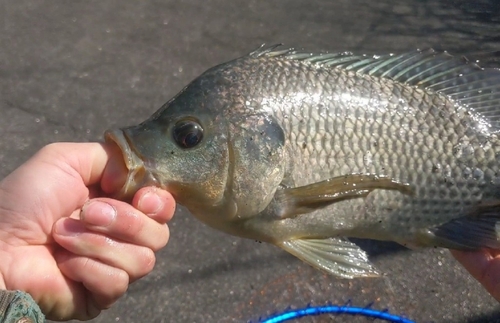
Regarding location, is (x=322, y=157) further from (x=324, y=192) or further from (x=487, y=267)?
(x=487, y=267)

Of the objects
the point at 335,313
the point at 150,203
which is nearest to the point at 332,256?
the point at 150,203

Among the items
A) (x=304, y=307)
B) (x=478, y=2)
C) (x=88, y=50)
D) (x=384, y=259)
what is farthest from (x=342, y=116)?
(x=478, y=2)

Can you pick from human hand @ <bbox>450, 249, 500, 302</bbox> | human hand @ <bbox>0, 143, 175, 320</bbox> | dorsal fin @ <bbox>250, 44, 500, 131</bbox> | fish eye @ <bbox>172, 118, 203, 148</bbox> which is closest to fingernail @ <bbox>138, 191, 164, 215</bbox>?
human hand @ <bbox>0, 143, 175, 320</bbox>

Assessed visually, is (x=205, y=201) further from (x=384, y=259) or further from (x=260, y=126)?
(x=384, y=259)

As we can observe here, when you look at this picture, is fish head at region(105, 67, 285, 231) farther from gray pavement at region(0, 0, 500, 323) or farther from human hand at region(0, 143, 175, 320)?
gray pavement at region(0, 0, 500, 323)

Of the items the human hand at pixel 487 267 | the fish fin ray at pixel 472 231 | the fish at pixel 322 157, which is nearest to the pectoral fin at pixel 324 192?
the fish at pixel 322 157

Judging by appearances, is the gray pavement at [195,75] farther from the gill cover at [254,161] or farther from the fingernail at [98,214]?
the fingernail at [98,214]
